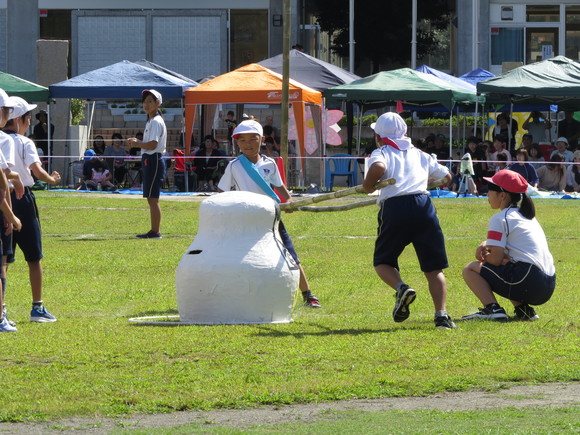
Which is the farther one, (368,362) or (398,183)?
(398,183)

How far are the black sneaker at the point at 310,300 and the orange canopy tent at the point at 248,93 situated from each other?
17.3m

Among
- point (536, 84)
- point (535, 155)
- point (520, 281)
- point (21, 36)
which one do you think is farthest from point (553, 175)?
point (21, 36)

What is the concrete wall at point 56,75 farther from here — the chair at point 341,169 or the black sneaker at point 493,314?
the black sneaker at point 493,314

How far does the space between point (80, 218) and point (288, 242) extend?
11.0 meters

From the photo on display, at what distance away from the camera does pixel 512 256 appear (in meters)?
9.55

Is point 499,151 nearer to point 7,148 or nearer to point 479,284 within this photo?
point 479,284

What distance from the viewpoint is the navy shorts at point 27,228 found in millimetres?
9547

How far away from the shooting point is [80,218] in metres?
21.0

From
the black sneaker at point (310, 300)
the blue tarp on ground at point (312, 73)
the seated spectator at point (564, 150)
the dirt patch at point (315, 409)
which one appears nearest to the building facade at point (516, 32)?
the blue tarp on ground at point (312, 73)

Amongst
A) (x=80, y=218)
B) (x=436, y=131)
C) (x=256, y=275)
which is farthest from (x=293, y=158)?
(x=256, y=275)

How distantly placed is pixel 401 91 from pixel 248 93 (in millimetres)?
3582

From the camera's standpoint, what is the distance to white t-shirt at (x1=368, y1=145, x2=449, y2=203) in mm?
9180

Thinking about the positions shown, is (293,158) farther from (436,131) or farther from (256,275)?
(256,275)

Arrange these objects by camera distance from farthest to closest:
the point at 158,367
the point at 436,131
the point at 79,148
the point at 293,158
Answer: the point at 436,131 < the point at 79,148 < the point at 293,158 < the point at 158,367
